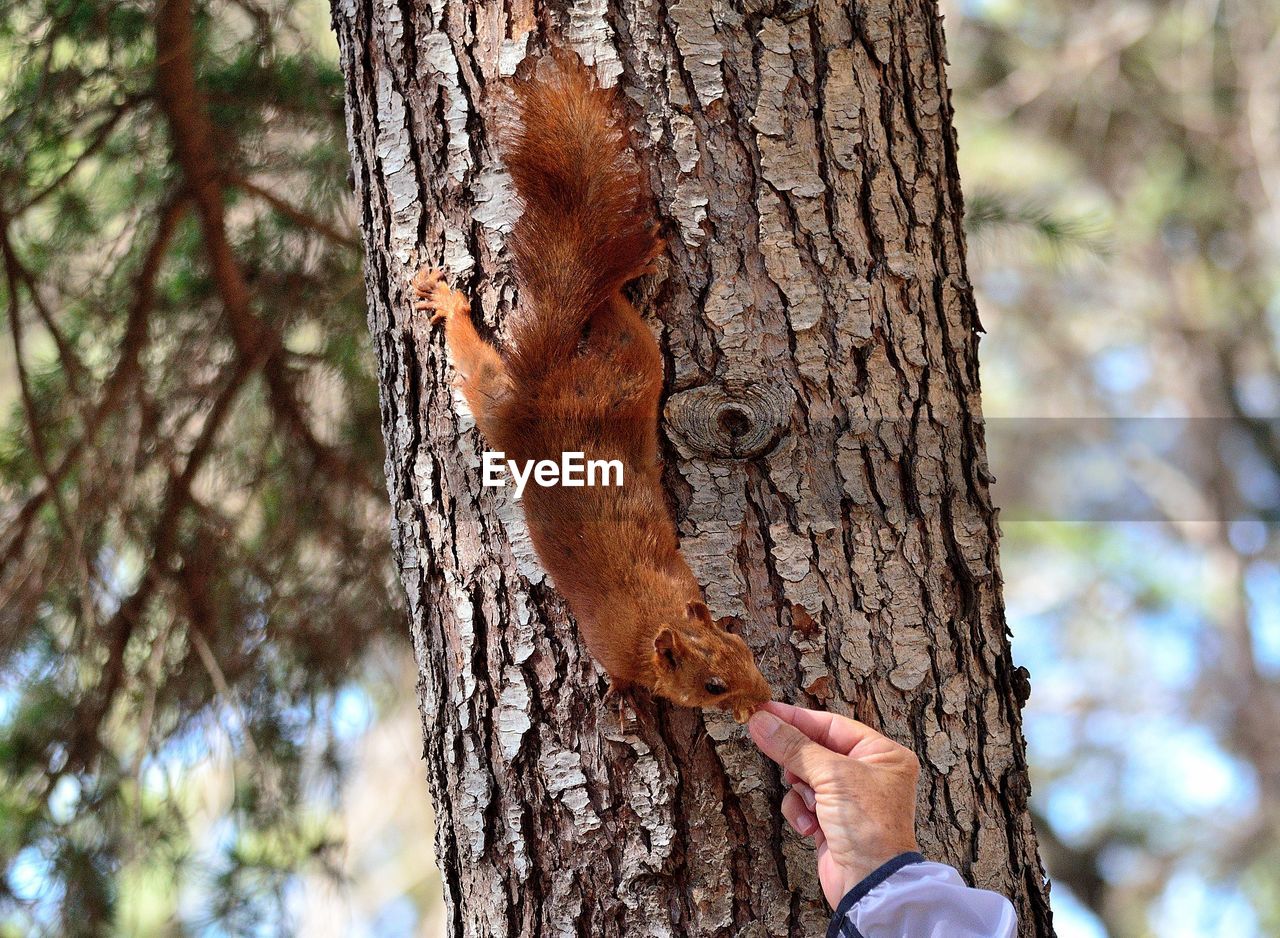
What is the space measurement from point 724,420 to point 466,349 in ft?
1.02

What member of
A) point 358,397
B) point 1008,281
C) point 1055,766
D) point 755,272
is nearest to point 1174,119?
point 1008,281

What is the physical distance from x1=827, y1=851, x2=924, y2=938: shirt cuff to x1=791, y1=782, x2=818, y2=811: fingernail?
0.11 m

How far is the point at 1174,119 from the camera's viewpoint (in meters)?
5.65

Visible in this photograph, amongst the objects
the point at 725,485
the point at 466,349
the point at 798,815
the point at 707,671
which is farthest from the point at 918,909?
the point at 466,349

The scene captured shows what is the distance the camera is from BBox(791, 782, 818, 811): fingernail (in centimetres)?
122

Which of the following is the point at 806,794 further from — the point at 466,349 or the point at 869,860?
the point at 466,349

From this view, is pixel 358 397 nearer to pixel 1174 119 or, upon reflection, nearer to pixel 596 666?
pixel 596 666

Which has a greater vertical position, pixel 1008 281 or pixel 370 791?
pixel 1008 281

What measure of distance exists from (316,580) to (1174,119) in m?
5.09

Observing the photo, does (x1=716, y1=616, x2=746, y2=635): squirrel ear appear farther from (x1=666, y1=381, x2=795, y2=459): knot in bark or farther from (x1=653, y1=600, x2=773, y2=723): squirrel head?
(x1=666, y1=381, x2=795, y2=459): knot in bark

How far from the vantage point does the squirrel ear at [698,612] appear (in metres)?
1.24

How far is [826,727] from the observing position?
1218mm

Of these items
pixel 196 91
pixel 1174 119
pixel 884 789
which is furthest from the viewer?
pixel 1174 119

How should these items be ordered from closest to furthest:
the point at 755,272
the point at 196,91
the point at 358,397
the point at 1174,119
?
the point at 755,272, the point at 196,91, the point at 358,397, the point at 1174,119
